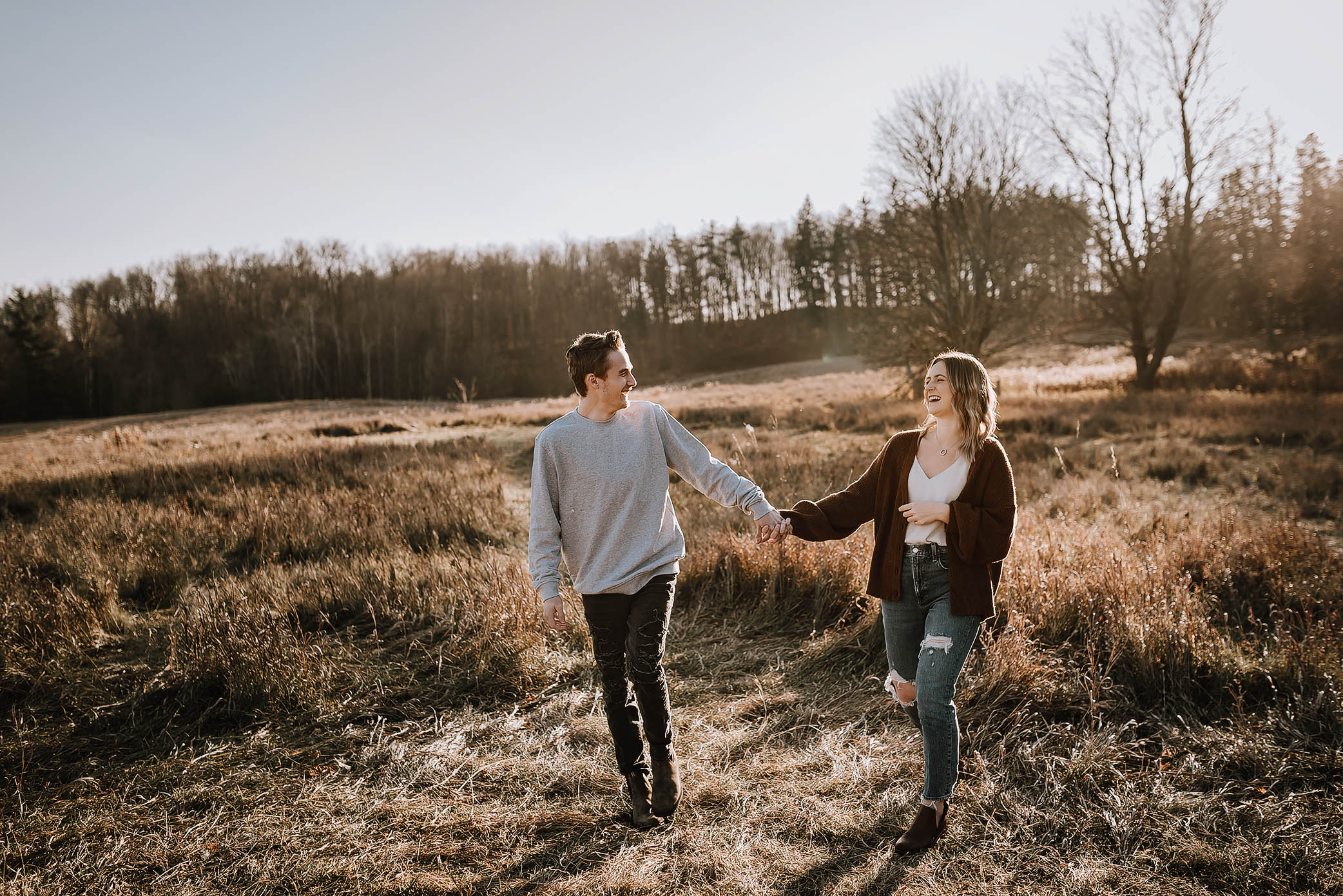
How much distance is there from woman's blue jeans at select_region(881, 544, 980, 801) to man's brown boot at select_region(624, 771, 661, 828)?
3.69 feet

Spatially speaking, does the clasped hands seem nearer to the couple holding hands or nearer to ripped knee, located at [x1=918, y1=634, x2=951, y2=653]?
the couple holding hands

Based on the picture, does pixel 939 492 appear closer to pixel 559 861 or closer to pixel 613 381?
pixel 613 381

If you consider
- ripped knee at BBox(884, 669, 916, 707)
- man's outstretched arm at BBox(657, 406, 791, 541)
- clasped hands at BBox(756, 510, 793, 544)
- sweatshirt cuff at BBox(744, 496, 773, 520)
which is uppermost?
man's outstretched arm at BBox(657, 406, 791, 541)

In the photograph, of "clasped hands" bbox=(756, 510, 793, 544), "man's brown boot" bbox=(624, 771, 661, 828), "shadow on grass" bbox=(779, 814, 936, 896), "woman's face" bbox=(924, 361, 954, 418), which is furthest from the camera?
"clasped hands" bbox=(756, 510, 793, 544)

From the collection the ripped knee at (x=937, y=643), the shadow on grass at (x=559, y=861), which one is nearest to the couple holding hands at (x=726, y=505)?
the ripped knee at (x=937, y=643)

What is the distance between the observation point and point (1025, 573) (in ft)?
15.6

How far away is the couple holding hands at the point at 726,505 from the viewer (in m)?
2.63

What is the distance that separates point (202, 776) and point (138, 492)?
28.2 ft

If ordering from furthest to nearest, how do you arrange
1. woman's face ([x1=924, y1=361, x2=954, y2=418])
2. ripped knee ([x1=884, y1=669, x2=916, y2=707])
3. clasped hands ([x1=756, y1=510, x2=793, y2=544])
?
clasped hands ([x1=756, y1=510, x2=793, y2=544]), ripped knee ([x1=884, y1=669, x2=916, y2=707]), woman's face ([x1=924, y1=361, x2=954, y2=418])

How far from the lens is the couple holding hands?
2633 mm

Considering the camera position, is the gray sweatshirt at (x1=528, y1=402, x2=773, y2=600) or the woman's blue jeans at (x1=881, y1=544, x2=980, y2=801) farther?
the gray sweatshirt at (x1=528, y1=402, x2=773, y2=600)

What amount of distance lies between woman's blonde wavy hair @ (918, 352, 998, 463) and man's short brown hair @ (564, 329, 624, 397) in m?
1.30

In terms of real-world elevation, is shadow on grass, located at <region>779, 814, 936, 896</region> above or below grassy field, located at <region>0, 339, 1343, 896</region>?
below

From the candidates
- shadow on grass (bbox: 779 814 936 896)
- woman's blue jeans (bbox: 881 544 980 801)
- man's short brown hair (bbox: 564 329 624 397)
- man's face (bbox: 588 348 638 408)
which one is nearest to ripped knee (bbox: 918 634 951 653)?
woman's blue jeans (bbox: 881 544 980 801)
